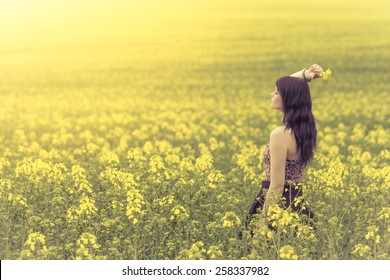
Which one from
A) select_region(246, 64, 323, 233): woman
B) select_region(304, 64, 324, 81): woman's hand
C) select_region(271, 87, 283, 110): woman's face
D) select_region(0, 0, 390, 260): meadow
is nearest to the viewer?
select_region(246, 64, 323, 233): woman

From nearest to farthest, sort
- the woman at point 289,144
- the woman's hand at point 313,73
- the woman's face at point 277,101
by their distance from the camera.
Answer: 1. the woman at point 289,144
2. the woman's face at point 277,101
3. the woman's hand at point 313,73

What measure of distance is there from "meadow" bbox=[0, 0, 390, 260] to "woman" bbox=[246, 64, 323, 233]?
29 centimetres

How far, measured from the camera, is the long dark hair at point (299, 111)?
7.23 m

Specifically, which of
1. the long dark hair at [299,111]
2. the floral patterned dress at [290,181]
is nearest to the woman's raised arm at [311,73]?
the long dark hair at [299,111]

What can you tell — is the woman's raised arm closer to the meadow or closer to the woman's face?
the woman's face

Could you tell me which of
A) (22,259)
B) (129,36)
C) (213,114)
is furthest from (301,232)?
(129,36)

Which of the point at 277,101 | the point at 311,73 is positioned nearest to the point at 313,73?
the point at 311,73

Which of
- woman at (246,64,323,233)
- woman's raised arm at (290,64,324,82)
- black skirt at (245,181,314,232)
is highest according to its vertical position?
woman's raised arm at (290,64,324,82)

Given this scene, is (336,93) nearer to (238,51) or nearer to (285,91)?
(238,51)

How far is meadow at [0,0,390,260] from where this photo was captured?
775 cm

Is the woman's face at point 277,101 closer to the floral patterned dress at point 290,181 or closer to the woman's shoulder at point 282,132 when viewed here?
the woman's shoulder at point 282,132

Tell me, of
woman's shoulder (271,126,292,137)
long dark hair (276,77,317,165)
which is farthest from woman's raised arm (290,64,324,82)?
woman's shoulder (271,126,292,137)

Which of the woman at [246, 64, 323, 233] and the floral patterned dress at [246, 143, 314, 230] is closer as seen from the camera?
the woman at [246, 64, 323, 233]

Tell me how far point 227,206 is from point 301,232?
1.28m
